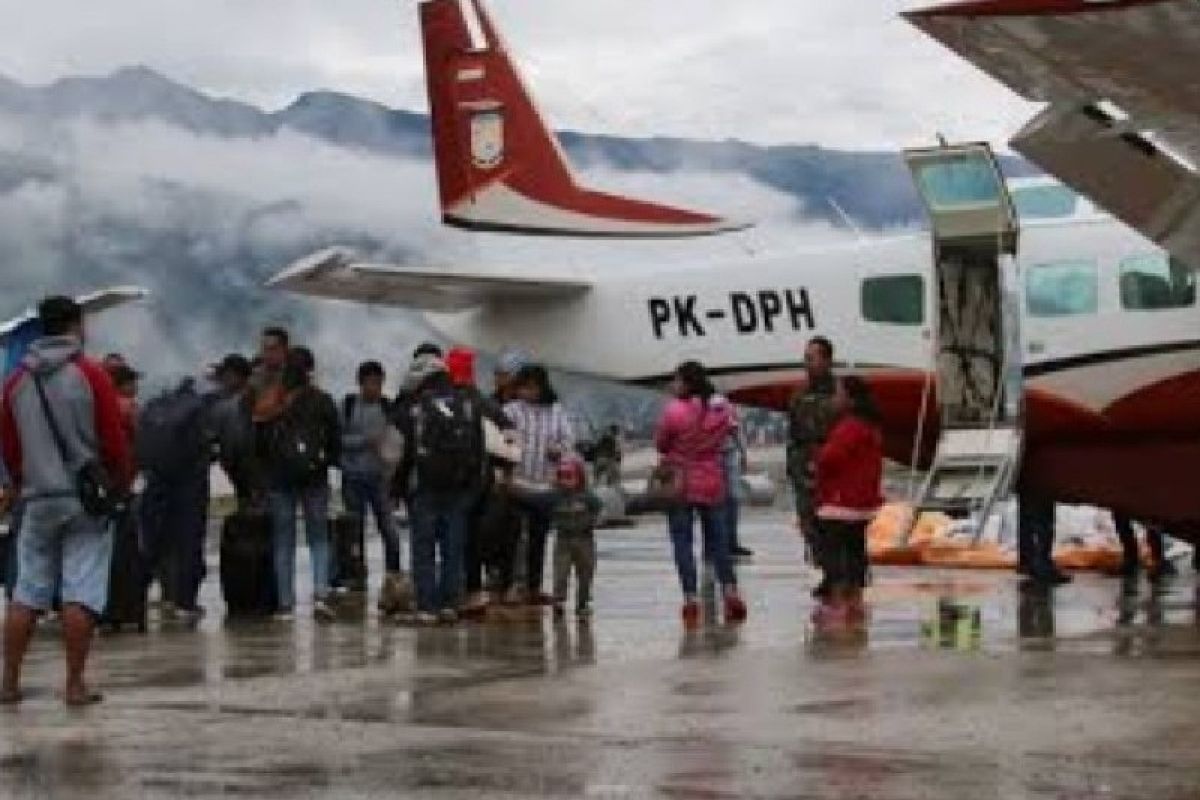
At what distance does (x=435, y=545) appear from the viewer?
1404 centimetres

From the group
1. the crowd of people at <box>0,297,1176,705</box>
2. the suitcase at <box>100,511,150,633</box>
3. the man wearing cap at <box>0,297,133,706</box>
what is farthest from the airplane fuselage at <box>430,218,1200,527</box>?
the man wearing cap at <box>0,297,133,706</box>

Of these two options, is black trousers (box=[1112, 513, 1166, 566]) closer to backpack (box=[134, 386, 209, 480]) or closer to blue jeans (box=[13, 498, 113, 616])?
backpack (box=[134, 386, 209, 480])

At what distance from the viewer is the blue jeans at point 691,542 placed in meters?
14.4

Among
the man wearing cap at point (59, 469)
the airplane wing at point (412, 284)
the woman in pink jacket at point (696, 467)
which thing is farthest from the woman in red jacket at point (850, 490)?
the airplane wing at point (412, 284)

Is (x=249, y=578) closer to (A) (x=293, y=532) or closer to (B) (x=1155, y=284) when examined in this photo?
(A) (x=293, y=532)

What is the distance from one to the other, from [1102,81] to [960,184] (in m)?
6.06

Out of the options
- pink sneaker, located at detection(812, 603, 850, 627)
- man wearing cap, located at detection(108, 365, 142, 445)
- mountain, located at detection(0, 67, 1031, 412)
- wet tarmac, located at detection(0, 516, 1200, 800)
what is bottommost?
wet tarmac, located at detection(0, 516, 1200, 800)

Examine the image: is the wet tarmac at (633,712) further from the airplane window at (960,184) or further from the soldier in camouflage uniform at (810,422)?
the airplane window at (960,184)

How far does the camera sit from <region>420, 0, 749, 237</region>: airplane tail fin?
21906 millimetres

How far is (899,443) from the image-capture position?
725 inches

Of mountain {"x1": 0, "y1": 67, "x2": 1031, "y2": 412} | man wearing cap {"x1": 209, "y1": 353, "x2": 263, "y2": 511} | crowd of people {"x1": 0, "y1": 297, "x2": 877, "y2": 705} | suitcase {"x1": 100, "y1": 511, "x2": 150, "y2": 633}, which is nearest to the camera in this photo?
suitcase {"x1": 100, "y1": 511, "x2": 150, "y2": 633}

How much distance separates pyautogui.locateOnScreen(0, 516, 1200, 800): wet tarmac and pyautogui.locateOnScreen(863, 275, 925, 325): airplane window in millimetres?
4343

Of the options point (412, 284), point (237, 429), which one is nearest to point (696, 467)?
point (237, 429)

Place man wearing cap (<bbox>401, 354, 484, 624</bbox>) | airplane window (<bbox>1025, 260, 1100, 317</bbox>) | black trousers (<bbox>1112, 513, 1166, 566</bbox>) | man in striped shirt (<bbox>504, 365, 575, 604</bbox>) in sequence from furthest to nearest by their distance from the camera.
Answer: black trousers (<bbox>1112, 513, 1166, 566</bbox>) < airplane window (<bbox>1025, 260, 1100, 317</bbox>) < man in striped shirt (<bbox>504, 365, 575, 604</bbox>) < man wearing cap (<bbox>401, 354, 484, 624</bbox>)
